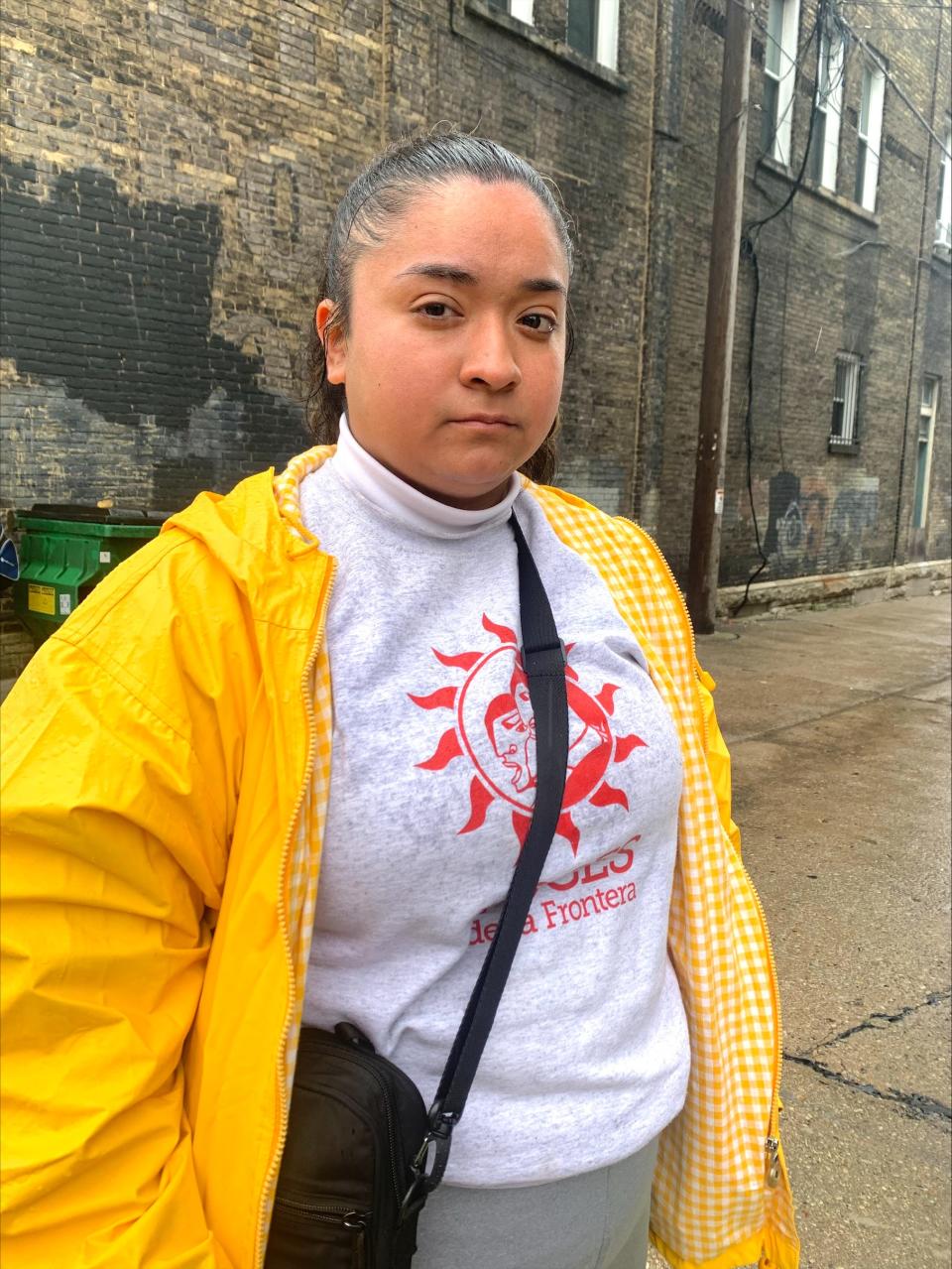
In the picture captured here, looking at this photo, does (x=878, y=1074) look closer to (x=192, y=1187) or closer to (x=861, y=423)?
(x=192, y=1187)

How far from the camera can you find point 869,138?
1437cm

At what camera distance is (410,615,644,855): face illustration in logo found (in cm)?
117

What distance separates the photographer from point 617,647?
4.59 ft

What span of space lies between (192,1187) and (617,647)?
32.8 inches

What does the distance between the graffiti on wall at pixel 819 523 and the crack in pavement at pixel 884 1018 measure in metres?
10.1

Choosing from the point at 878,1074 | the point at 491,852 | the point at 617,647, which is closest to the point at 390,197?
the point at 617,647

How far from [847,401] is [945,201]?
5.31 m

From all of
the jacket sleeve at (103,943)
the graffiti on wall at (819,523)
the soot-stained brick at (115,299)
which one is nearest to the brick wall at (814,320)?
the graffiti on wall at (819,523)

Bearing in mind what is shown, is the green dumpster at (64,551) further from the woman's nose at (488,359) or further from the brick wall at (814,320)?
the brick wall at (814,320)

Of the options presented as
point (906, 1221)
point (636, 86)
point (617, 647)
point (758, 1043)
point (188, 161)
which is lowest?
point (906, 1221)

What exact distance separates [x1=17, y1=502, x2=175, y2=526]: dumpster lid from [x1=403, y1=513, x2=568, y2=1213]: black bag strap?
525 centimetres

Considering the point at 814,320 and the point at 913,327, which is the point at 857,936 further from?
the point at 913,327

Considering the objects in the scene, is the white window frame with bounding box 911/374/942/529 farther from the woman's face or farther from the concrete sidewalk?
the woman's face

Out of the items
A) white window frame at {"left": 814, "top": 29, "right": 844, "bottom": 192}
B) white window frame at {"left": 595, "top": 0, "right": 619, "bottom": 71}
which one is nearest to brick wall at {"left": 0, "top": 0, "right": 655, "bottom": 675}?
white window frame at {"left": 595, "top": 0, "right": 619, "bottom": 71}
